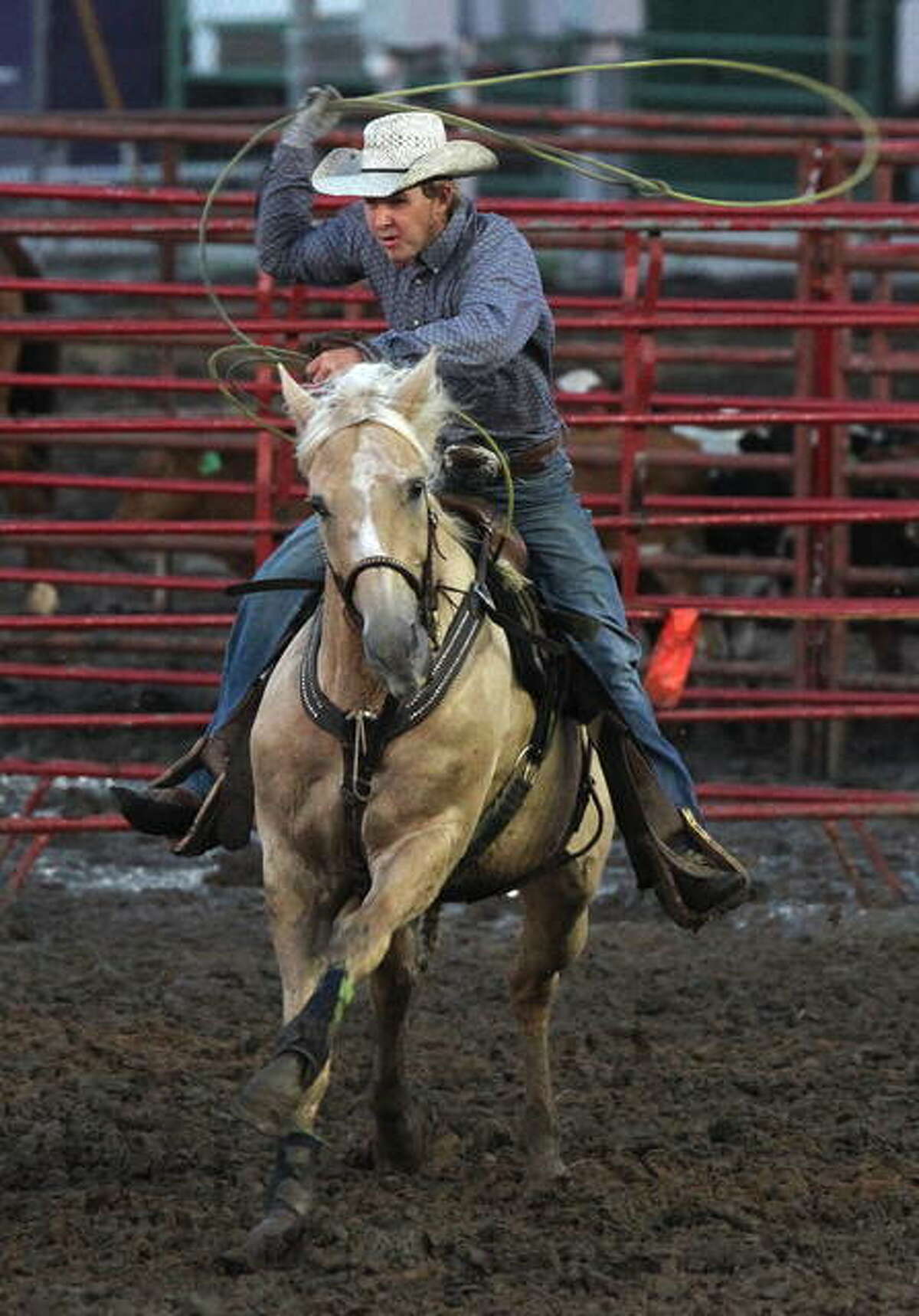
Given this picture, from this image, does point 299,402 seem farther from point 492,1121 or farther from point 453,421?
point 492,1121

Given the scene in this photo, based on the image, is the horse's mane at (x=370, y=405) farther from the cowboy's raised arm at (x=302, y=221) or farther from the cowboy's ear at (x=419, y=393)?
the cowboy's raised arm at (x=302, y=221)

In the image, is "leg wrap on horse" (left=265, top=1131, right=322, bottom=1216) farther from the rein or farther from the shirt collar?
the shirt collar

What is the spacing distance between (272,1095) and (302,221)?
2004mm

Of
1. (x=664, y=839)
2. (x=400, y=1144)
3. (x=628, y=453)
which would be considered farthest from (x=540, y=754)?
(x=628, y=453)

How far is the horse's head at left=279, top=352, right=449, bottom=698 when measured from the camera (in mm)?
4355

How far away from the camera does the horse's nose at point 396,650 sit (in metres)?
4.32

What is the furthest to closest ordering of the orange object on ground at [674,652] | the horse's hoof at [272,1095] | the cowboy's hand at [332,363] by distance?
the orange object on ground at [674,652], the cowboy's hand at [332,363], the horse's hoof at [272,1095]

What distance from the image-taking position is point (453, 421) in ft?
16.5

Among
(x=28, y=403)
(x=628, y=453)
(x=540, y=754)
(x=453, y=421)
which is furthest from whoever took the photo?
(x=28, y=403)

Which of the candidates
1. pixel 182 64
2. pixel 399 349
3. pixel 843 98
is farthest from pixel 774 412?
pixel 182 64

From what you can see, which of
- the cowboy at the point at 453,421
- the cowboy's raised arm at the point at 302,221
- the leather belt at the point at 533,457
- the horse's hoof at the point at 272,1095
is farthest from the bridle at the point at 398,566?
the cowboy's raised arm at the point at 302,221

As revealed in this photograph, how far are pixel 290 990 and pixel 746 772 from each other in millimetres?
5729

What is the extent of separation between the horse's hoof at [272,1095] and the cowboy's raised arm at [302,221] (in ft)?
5.95

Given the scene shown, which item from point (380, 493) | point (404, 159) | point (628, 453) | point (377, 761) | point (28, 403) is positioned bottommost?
point (28, 403)
